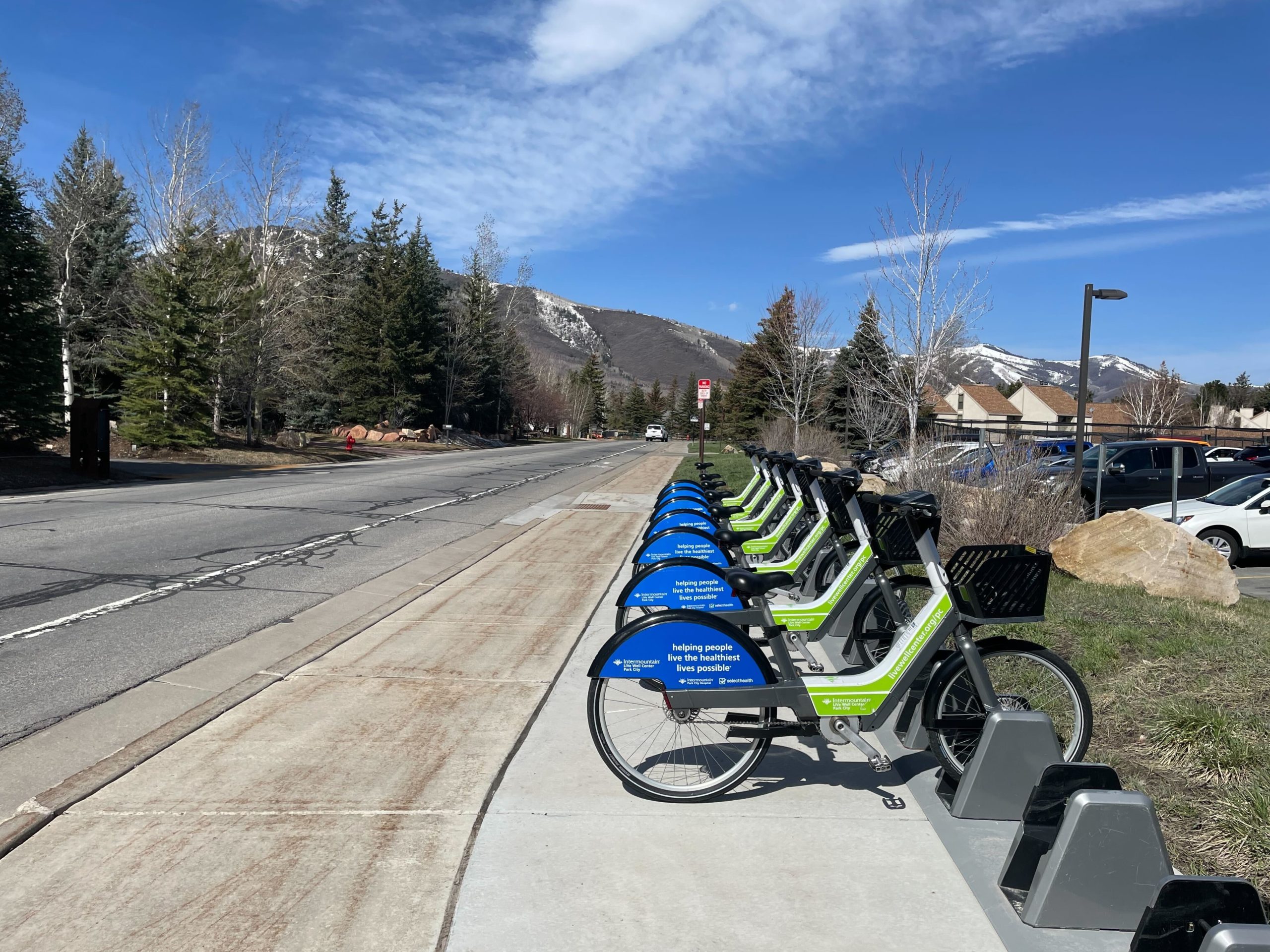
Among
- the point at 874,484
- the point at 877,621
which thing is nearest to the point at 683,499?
the point at 877,621

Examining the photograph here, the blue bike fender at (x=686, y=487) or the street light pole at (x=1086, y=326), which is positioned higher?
the street light pole at (x=1086, y=326)

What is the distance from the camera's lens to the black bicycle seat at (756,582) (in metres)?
4.07

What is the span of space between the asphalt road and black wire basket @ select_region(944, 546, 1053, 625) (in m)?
4.67

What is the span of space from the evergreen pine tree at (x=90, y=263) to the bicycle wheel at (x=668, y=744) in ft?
109

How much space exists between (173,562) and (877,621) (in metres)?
7.64

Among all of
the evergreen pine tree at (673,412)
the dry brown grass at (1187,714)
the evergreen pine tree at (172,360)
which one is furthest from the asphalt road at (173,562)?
the evergreen pine tree at (673,412)

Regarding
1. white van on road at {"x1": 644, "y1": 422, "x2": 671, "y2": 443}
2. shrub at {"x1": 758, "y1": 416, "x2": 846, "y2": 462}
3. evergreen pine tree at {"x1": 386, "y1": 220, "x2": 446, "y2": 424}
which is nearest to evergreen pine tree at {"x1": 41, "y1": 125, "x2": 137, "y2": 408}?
evergreen pine tree at {"x1": 386, "y1": 220, "x2": 446, "y2": 424}

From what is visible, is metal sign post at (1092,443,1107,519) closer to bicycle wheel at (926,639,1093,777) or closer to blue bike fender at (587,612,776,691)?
bicycle wheel at (926,639,1093,777)

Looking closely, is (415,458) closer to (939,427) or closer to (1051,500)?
(939,427)

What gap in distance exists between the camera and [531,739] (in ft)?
15.2

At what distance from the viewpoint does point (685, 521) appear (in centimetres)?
684

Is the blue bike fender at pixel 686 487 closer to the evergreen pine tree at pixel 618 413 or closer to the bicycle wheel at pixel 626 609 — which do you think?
the bicycle wheel at pixel 626 609

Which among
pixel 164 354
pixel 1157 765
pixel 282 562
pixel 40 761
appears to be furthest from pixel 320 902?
pixel 164 354

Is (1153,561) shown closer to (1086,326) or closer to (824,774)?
(824,774)
